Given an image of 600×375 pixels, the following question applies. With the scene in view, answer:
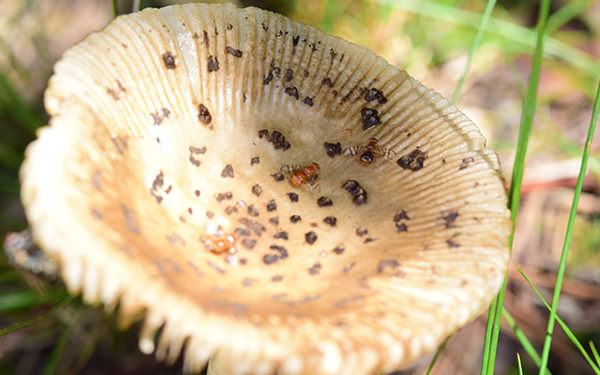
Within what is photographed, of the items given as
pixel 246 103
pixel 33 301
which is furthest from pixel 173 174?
pixel 33 301

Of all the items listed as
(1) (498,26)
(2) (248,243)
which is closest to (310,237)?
(2) (248,243)

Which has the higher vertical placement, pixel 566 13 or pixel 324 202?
pixel 566 13

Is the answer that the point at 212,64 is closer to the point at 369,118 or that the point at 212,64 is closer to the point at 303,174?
the point at 303,174

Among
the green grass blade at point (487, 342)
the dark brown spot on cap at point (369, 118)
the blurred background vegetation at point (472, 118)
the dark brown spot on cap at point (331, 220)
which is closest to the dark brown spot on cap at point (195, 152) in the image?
the dark brown spot on cap at point (331, 220)

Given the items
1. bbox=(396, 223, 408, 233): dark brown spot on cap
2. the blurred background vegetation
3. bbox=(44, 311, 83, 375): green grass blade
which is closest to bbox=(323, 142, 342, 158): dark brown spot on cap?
bbox=(396, 223, 408, 233): dark brown spot on cap

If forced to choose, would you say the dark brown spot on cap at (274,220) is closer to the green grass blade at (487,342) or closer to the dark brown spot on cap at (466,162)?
the dark brown spot on cap at (466,162)
